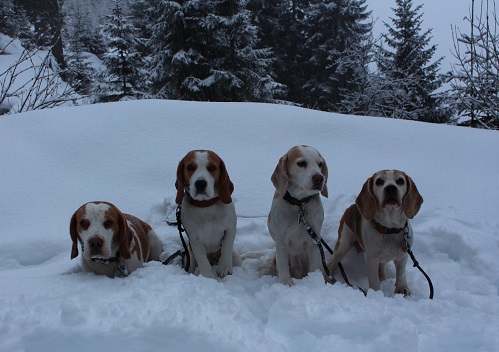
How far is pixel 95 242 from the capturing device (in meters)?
2.72

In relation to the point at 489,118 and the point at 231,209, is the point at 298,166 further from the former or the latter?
the point at 489,118

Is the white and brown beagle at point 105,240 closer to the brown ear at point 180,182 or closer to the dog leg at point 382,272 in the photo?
the brown ear at point 180,182

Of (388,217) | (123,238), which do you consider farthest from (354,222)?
(123,238)

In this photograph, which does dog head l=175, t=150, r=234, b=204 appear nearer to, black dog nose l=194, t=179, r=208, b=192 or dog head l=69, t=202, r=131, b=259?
black dog nose l=194, t=179, r=208, b=192

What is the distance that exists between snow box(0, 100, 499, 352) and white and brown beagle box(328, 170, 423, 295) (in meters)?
0.33

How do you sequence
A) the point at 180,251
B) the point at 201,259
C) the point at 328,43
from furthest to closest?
the point at 328,43
the point at 180,251
the point at 201,259

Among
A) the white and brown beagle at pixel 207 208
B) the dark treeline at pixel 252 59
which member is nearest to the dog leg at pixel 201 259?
the white and brown beagle at pixel 207 208

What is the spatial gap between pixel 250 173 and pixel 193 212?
1664mm

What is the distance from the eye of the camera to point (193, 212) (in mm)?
3031

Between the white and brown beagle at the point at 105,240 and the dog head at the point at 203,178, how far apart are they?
1.67 feet

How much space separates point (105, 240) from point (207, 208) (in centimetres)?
80

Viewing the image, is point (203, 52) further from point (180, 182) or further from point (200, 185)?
point (200, 185)

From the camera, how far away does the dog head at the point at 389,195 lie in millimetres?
2850

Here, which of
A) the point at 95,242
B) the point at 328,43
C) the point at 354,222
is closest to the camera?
the point at 95,242
